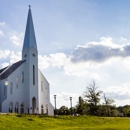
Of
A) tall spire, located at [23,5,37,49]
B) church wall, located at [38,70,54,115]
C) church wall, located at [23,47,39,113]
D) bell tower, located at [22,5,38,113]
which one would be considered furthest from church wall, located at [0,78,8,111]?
tall spire, located at [23,5,37,49]

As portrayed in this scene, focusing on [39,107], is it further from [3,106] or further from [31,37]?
[31,37]

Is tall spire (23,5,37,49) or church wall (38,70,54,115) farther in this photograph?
tall spire (23,5,37,49)

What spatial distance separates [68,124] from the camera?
2812 centimetres

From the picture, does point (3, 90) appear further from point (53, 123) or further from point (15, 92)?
point (53, 123)

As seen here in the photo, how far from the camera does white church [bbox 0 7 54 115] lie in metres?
42.0

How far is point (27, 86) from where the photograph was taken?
43.9 metres

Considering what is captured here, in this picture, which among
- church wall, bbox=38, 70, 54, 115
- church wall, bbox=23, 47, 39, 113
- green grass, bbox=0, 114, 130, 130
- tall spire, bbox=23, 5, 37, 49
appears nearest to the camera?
green grass, bbox=0, 114, 130, 130

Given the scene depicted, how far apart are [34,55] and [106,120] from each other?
20.0 metres

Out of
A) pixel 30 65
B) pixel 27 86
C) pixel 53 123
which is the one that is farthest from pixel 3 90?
pixel 53 123

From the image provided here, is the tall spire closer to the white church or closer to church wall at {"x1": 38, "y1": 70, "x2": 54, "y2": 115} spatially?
the white church

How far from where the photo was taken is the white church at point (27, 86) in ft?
138

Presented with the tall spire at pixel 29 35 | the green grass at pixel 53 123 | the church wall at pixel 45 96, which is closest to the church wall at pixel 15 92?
the church wall at pixel 45 96

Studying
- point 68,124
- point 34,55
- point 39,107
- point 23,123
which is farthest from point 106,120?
point 34,55

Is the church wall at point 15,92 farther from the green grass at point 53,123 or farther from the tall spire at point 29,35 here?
the green grass at point 53,123
